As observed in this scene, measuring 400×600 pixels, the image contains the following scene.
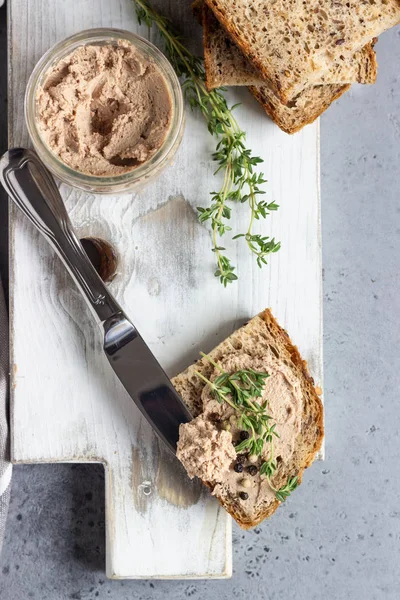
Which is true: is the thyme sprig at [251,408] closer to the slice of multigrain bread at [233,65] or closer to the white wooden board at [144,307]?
the white wooden board at [144,307]

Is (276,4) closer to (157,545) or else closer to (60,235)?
(60,235)

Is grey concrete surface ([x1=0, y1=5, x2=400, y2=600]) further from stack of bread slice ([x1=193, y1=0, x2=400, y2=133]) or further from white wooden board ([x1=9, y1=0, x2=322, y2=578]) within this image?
stack of bread slice ([x1=193, y1=0, x2=400, y2=133])

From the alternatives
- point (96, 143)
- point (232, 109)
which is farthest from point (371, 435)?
point (96, 143)

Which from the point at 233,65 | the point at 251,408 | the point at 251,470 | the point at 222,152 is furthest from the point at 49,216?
the point at 251,470

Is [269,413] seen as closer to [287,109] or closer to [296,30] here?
[287,109]

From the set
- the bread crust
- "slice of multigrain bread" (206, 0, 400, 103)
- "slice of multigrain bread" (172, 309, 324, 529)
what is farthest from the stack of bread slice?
"slice of multigrain bread" (172, 309, 324, 529)

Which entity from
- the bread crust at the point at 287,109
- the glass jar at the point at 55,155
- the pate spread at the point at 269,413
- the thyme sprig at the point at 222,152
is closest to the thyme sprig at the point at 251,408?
the pate spread at the point at 269,413
